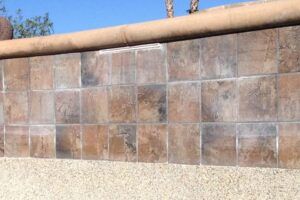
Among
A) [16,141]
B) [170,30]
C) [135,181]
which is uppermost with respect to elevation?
[170,30]

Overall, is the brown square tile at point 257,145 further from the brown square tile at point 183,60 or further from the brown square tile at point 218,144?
the brown square tile at point 183,60

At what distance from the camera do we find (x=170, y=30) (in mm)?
3637

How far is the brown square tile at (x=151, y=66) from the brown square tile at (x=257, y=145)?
0.69m

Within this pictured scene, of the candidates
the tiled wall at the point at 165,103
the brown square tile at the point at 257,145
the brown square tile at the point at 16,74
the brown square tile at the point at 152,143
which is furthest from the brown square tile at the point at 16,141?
the brown square tile at the point at 257,145

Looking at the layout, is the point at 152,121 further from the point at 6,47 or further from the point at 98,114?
the point at 6,47

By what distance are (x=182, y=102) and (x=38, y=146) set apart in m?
1.38

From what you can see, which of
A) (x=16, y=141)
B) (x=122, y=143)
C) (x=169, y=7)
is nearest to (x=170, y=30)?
(x=122, y=143)

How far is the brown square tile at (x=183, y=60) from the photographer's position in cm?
358

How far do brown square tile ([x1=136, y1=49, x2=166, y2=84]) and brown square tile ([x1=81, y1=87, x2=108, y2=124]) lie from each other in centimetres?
35

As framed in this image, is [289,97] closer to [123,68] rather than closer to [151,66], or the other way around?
[151,66]

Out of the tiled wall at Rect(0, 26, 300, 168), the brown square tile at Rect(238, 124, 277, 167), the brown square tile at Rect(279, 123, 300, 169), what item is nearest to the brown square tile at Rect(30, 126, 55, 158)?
the tiled wall at Rect(0, 26, 300, 168)

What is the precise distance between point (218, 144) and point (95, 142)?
3.36 feet

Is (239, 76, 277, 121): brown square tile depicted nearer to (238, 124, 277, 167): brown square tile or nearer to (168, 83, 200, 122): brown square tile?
(238, 124, 277, 167): brown square tile

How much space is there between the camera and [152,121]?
3787 mm
